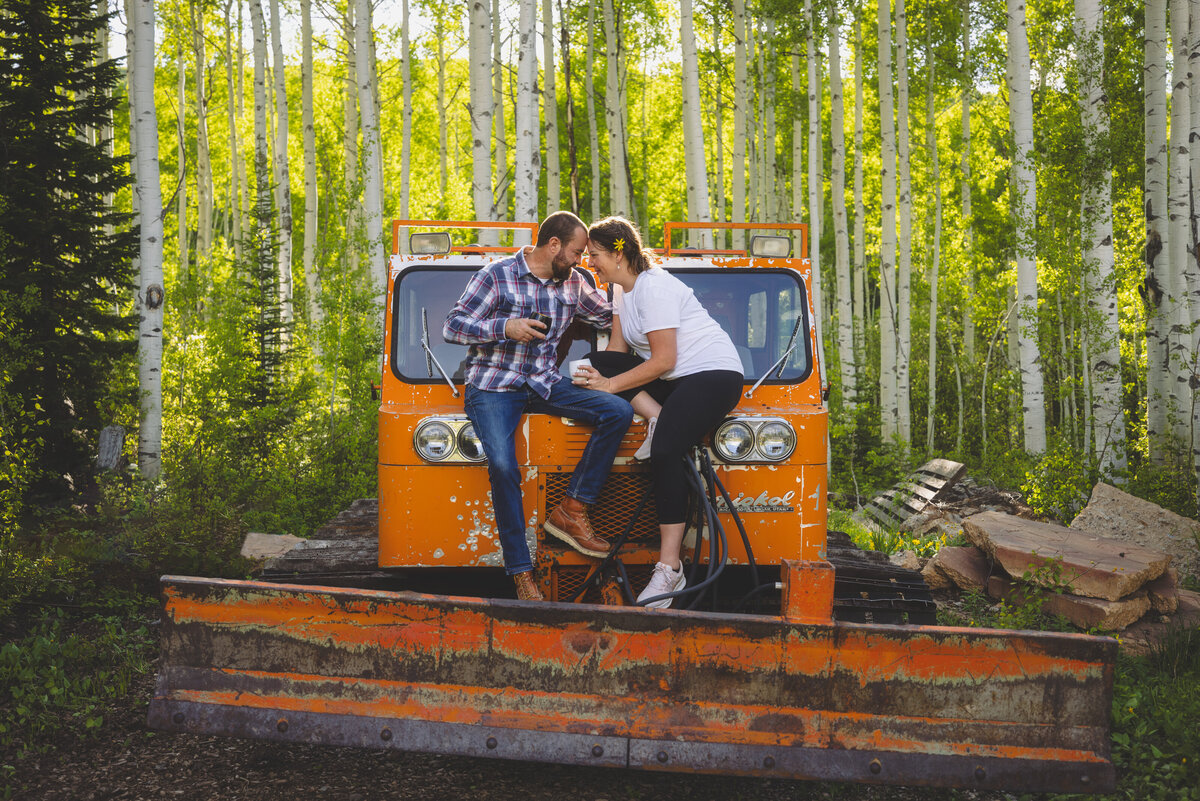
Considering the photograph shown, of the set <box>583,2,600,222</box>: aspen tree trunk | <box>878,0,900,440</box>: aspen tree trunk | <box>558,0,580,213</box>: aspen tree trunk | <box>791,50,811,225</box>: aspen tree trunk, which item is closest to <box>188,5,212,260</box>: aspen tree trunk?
<box>583,2,600,222</box>: aspen tree trunk

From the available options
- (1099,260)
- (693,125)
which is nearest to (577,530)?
(693,125)

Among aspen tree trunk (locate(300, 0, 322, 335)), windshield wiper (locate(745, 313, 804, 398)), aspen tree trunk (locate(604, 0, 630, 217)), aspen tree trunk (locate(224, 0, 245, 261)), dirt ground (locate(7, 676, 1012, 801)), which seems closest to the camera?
dirt ground (locate(7, 676, 1012, 801))

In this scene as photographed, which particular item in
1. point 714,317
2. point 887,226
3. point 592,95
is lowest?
point 714,317

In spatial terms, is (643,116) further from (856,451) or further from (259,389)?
(259,389)

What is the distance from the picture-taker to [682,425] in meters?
4.20

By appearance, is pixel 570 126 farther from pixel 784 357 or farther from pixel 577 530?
pixel 577 530

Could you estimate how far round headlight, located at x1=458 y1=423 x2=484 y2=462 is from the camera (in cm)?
444

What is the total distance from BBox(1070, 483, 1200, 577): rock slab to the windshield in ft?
13.7

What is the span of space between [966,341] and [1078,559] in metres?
20.2

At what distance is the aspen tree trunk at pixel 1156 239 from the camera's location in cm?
1009

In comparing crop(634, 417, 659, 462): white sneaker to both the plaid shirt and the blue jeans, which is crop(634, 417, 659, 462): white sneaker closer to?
the blue jeans

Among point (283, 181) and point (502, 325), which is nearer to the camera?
point (502, 325)

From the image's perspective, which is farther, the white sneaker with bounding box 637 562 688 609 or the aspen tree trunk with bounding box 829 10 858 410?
the aspen tree trunk with bounding box 829 10 858 410

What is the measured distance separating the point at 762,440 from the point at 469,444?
4.70 ft
